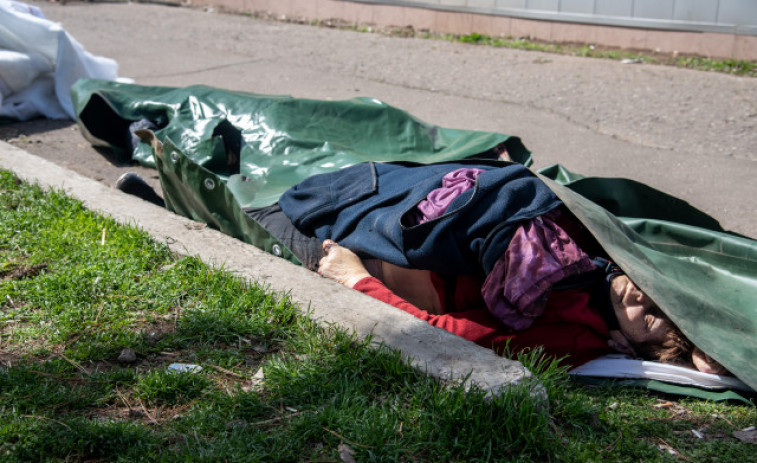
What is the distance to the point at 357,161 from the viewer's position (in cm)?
389

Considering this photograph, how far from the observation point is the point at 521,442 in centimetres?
202

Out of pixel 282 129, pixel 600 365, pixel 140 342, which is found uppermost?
pixel 282 129

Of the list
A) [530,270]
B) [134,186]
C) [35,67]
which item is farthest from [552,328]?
[35,67]

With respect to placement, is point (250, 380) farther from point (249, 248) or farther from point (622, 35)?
point (622, 35)

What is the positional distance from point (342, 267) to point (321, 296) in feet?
0.99

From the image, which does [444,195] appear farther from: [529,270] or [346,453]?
[346,453]

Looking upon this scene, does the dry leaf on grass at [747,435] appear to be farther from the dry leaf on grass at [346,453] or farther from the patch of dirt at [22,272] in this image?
the patch of dirt at [22,272]

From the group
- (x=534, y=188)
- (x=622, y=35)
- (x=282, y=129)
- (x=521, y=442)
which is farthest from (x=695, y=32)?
(x=521, y=442)

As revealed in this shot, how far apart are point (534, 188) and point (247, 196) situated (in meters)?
1.43

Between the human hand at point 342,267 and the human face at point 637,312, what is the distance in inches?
37.0

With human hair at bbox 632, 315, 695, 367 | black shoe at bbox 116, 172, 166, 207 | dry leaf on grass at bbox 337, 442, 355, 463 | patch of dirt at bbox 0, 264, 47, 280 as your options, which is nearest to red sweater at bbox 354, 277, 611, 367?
human hair at bbox 632, 315, 695, 367

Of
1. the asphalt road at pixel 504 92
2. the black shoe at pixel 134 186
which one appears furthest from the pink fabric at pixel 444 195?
the asphalt road at pixel 504 92

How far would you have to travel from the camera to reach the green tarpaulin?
2689mm

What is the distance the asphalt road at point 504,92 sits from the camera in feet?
15.1
